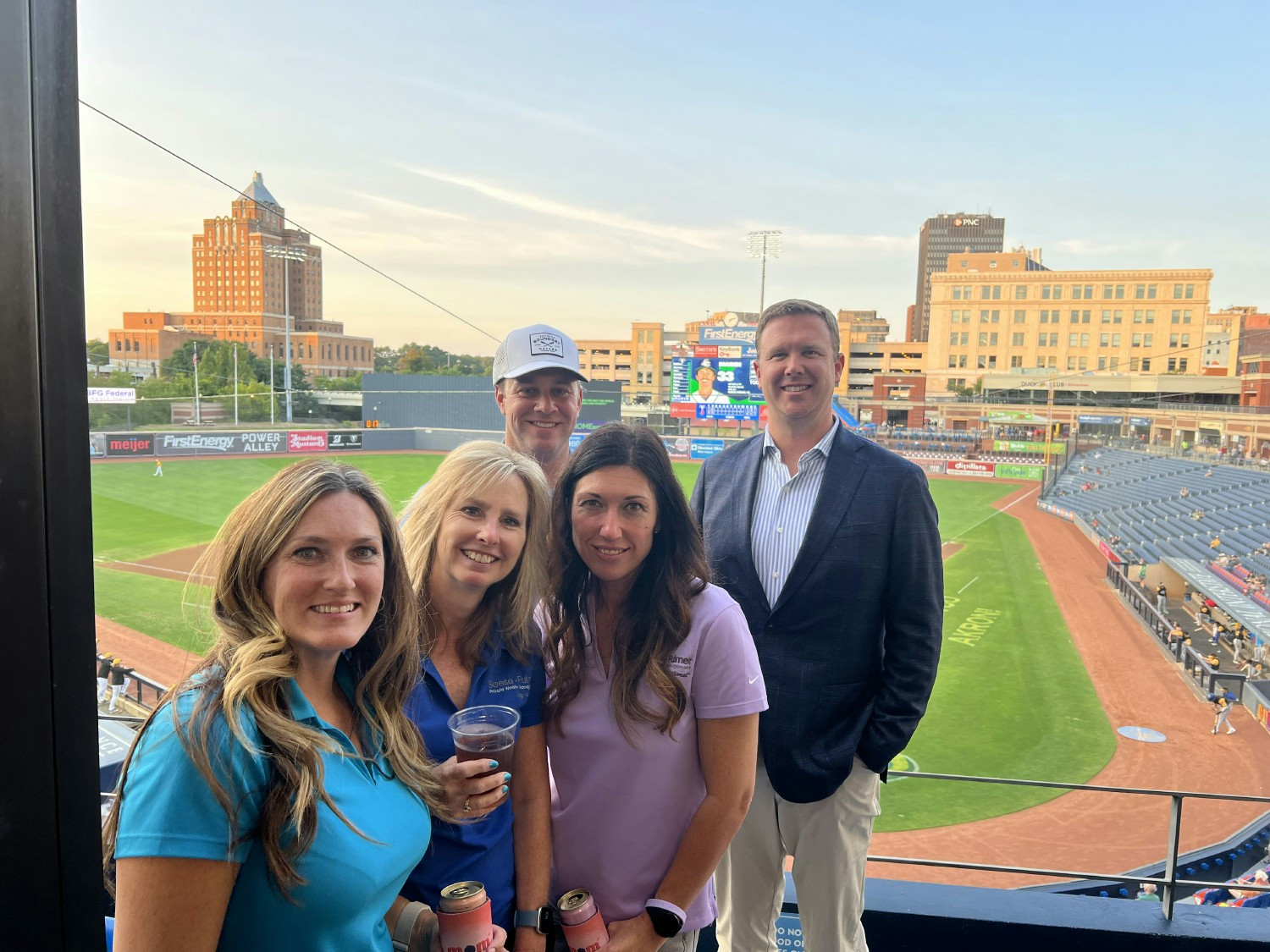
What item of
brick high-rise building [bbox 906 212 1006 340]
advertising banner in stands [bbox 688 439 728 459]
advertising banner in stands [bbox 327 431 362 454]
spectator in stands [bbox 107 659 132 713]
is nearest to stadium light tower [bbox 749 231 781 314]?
advertising banner in stands [bbox 688 439 728 459]

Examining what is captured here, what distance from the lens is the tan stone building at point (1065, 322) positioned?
45.7m

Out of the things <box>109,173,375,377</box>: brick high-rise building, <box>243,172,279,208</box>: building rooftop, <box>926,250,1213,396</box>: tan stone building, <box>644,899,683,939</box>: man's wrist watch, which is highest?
<box>926,250,1213,396</box>: tan stone building

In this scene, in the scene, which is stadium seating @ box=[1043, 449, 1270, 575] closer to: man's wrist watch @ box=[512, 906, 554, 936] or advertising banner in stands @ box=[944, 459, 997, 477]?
advertising banner in stands @ box=[944, 459, 997, 477]

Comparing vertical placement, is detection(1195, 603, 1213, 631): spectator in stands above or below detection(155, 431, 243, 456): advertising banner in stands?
below

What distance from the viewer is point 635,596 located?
166 cm

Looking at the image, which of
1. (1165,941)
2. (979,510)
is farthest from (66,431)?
(979,510)

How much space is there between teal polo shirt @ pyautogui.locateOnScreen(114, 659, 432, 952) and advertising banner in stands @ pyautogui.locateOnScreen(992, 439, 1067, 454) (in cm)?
3876

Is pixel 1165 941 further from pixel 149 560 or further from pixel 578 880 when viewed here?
pixel 149 560

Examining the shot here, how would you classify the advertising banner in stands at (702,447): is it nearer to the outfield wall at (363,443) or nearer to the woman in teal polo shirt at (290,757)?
the outfield wall at (363,443)

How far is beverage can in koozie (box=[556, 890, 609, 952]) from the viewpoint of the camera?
59.6 inches

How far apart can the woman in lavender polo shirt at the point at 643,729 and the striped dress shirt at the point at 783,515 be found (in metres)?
0.54

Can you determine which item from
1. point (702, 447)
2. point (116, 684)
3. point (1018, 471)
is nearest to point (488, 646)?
point (116, 684)

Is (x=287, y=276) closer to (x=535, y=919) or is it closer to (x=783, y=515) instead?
(x=783, y=515)

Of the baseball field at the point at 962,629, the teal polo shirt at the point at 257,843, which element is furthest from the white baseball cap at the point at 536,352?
the teal polo shirt at the point at 257,843
